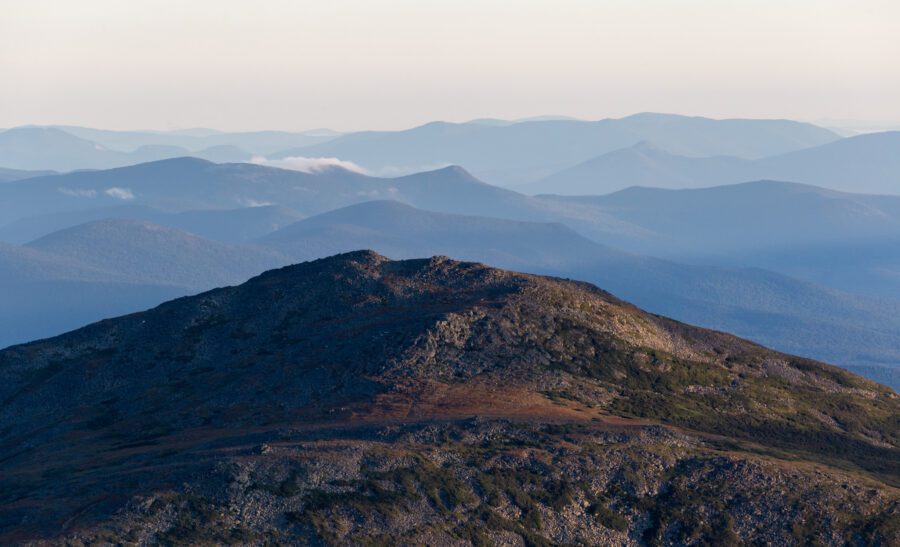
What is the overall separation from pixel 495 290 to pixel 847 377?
54.6 meters

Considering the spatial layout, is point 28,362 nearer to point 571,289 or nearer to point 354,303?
point 354,303

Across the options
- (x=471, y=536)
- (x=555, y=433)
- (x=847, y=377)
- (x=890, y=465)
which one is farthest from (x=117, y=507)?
(x=847, y=377)

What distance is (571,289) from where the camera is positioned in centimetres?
16675

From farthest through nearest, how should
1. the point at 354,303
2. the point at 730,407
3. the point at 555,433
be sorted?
the point at 354,303, the point at 730,407, the point at 555,433

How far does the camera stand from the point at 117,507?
98.0 m

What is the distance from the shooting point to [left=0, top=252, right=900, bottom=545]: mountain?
103 metres

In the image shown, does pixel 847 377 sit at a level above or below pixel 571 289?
below

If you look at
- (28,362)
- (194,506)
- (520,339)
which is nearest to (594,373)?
(520,339)

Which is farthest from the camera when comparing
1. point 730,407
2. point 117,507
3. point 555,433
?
point 730,407

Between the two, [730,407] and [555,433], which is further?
[730,407]

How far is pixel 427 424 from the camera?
12025 cm

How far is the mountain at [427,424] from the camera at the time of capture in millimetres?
103375

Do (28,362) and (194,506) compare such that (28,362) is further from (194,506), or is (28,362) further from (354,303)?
(194,506)

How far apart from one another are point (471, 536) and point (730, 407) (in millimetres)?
54307
